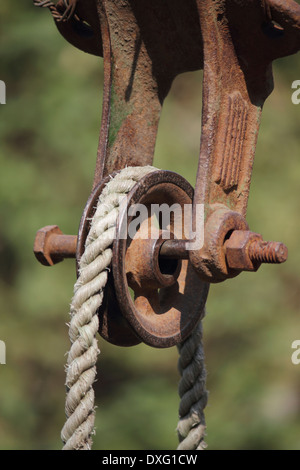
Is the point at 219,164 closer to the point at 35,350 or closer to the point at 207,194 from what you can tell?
the point at 207,194

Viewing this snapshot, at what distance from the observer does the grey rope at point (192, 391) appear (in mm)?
1115

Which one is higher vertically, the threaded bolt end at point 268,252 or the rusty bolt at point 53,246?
the threaded bolt end at point 268,252

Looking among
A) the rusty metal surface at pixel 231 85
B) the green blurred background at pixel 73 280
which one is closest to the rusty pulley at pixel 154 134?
the rusty metal surface at pixel 231 85

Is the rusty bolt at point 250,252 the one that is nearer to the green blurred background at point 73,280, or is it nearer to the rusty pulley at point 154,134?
the rusty pulley at point 154,134

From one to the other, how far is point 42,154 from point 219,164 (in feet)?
7.37

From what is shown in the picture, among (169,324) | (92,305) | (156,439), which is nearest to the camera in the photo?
(92,305)

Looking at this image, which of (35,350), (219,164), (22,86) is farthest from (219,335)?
(219,164)

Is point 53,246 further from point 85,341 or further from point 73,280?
point 73,280

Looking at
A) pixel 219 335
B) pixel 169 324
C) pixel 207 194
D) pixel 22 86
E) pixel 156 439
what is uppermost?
pixel 22 86

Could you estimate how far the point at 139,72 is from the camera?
1.10m

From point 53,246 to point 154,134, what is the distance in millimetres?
252

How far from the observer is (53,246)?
1.10 meters

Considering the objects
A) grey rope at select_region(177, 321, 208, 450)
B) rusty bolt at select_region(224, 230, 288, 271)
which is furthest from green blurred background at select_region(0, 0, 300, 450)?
rusty bolt at select_region(224, 230, 288, 271)
